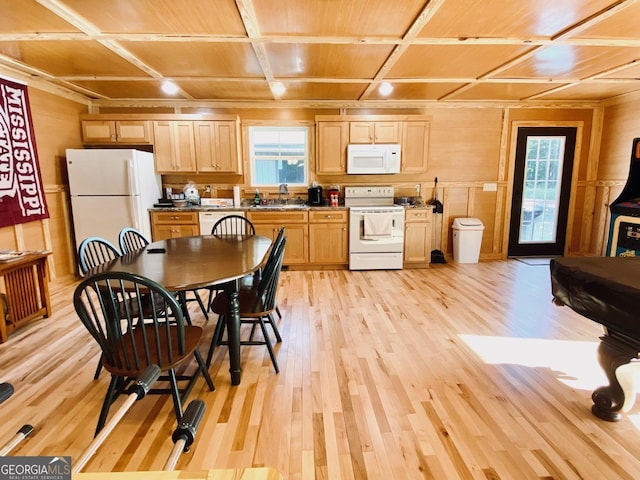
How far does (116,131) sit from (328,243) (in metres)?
3.27

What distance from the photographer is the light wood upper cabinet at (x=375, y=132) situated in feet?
15.8

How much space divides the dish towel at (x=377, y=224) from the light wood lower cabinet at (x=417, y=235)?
1.12 ft

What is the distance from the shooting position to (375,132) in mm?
4820

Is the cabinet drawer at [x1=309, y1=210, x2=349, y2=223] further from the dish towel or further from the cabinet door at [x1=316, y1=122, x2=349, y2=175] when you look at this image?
the cabinet door at [x1=316, y1=122, x2=349, y2=175]

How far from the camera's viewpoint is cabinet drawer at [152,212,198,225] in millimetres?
4562

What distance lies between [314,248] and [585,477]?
12.0 ft

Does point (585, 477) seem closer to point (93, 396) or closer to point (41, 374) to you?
point (93, 396)

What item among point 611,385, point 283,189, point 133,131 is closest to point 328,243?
point 283,189

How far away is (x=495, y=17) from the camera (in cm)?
241

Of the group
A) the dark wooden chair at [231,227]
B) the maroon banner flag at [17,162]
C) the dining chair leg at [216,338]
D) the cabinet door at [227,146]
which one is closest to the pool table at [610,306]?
the dining chair leg at [216,338]

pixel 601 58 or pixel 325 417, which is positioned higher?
pixel 601 58

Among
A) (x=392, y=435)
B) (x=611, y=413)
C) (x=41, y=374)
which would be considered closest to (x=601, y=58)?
(x=611, y=413)

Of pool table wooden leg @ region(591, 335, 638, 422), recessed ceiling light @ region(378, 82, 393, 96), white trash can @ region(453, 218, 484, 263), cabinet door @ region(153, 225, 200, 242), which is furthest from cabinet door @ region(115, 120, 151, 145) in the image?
pool table wooden leg @ region(591, 335, 638, 422)

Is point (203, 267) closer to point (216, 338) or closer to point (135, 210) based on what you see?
point (216, 338)
